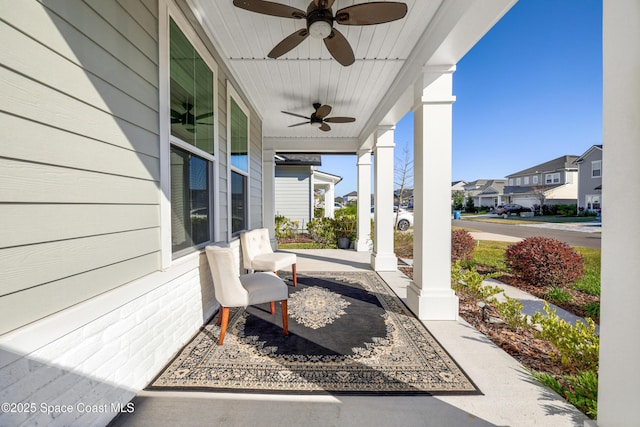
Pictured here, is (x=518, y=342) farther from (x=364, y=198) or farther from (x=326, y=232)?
(x=326, y=232)

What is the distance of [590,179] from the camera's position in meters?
20.1

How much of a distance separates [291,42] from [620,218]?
2.51m

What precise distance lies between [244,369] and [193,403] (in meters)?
0.40

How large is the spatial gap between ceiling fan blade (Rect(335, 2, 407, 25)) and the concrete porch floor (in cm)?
260

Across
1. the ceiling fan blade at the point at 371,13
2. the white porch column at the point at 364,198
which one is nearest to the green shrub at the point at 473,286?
the ceiling fan blade at the point at 371,13

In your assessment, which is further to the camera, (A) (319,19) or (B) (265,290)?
(B) (265,290)

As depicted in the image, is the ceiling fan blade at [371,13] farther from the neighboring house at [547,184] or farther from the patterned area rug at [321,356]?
the neighboring house at [547,184]

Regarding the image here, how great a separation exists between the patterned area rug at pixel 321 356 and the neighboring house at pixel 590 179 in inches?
1013

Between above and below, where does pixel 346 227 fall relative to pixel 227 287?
above

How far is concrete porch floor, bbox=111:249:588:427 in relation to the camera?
1.47m

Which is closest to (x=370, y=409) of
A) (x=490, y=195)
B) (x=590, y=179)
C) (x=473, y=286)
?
(x=473, y=286)

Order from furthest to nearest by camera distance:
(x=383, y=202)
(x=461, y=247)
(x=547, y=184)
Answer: (x=547, y=184) < (x=461, y=247) < (x=383, y=202)

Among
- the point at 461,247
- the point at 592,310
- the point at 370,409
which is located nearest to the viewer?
the point at 370,409

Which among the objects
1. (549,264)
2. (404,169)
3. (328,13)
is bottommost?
(549,264)
